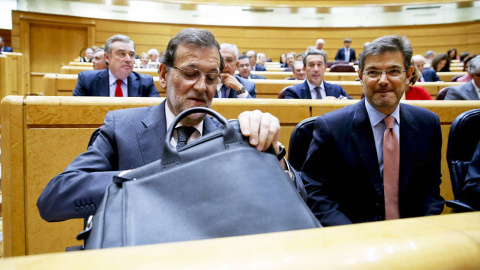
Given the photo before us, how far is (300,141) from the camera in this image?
58.7 inches

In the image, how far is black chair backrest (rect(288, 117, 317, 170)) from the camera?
4.86 feet

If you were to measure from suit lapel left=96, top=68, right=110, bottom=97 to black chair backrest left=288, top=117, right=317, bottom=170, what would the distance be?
2093 millimetres

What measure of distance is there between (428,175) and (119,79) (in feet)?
8.47

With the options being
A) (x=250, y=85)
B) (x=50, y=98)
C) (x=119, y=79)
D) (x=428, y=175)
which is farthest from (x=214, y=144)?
(x=119, y=79)

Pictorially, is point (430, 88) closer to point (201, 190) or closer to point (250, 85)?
point (250, 85)

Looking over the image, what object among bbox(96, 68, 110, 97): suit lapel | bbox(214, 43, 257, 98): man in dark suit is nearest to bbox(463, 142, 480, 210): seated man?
bbox(214, 43, 257, 98): man in dark suit

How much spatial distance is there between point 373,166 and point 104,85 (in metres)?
2.43

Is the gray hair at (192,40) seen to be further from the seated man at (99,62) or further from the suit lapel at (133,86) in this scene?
the seated man at (99,62)

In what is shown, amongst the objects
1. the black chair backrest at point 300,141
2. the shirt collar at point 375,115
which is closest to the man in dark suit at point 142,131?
the black chair backrest at point 300,141

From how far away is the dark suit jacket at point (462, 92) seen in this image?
304cm

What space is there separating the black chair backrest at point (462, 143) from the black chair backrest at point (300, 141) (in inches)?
23.0

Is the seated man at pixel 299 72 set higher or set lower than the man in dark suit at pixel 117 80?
higher

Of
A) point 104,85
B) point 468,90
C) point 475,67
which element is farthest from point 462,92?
point 104,85

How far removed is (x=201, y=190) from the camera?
0.63 metres
